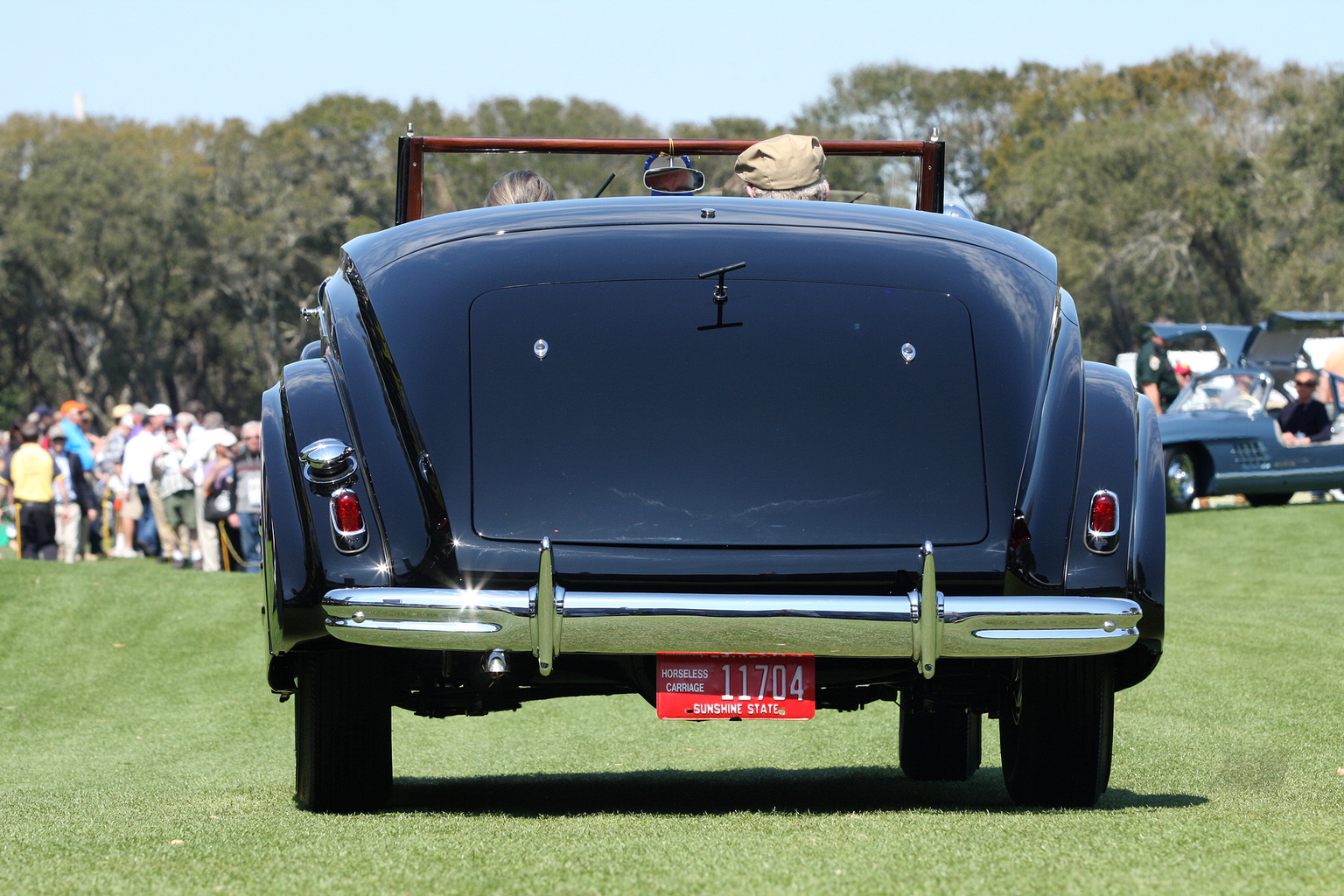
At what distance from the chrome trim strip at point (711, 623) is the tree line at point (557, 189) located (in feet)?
135

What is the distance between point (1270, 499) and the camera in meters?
21.3

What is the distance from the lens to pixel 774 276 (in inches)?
159

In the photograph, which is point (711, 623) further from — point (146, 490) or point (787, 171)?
point (146, 490)

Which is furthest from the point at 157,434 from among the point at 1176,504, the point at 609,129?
the point at 609,129

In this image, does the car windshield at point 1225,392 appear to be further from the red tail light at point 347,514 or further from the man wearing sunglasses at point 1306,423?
the red tail light at point 347,514

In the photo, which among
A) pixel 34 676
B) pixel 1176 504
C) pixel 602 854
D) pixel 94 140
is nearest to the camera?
pixel 602 854

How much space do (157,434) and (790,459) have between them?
15456 mm

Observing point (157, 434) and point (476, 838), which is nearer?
point (476, 838)

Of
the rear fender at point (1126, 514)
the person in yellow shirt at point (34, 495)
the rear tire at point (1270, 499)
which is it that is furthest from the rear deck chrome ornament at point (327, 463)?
the rear tire at point (1270, 499)

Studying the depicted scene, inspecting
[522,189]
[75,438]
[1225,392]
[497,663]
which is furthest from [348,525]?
[1225,392]

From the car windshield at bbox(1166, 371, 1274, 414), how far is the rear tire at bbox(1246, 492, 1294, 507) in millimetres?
1295

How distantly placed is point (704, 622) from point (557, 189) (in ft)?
162

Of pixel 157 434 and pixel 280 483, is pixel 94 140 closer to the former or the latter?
pixel 157 434

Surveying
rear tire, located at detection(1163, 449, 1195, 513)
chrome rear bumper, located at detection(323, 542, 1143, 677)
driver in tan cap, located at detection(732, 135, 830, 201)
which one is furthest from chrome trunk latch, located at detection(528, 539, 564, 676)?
rear tire, located at detection(1163, 449, 1195, 513)
